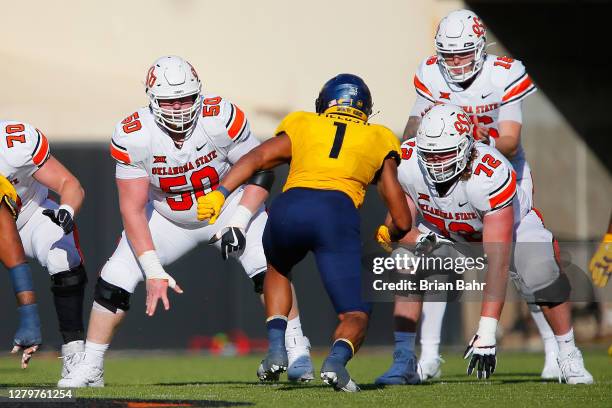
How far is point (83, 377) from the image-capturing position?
709 centimetres

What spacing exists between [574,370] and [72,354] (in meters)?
2.97

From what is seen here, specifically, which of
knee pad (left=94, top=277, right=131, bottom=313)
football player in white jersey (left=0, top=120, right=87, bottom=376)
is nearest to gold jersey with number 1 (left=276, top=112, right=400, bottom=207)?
knee pad (left=94, top=277, right=131, bottom=313)

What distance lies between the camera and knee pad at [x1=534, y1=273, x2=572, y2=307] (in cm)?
722

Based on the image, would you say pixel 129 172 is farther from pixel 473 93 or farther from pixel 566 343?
pixel 566 343

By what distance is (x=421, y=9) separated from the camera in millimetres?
14477

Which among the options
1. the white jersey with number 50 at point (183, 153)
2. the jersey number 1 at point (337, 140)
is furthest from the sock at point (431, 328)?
the jersey number 1 at point (337, 140)

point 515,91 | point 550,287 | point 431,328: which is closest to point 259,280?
point 431,328

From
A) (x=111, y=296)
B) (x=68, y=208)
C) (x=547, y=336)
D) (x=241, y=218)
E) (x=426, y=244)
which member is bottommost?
(x=547, y=336)

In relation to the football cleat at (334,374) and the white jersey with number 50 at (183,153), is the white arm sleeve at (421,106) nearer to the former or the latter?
the white jersey with number 50 at (183,153)

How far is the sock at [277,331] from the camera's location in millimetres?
6391

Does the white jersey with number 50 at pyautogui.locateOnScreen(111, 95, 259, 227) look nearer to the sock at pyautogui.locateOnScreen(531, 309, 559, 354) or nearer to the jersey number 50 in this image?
the jersey number 50

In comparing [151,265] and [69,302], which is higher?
[151,265]

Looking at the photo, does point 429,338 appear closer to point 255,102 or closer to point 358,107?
point 358,107

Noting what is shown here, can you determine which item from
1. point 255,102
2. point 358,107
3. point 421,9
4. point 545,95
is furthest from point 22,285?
point 545,95
